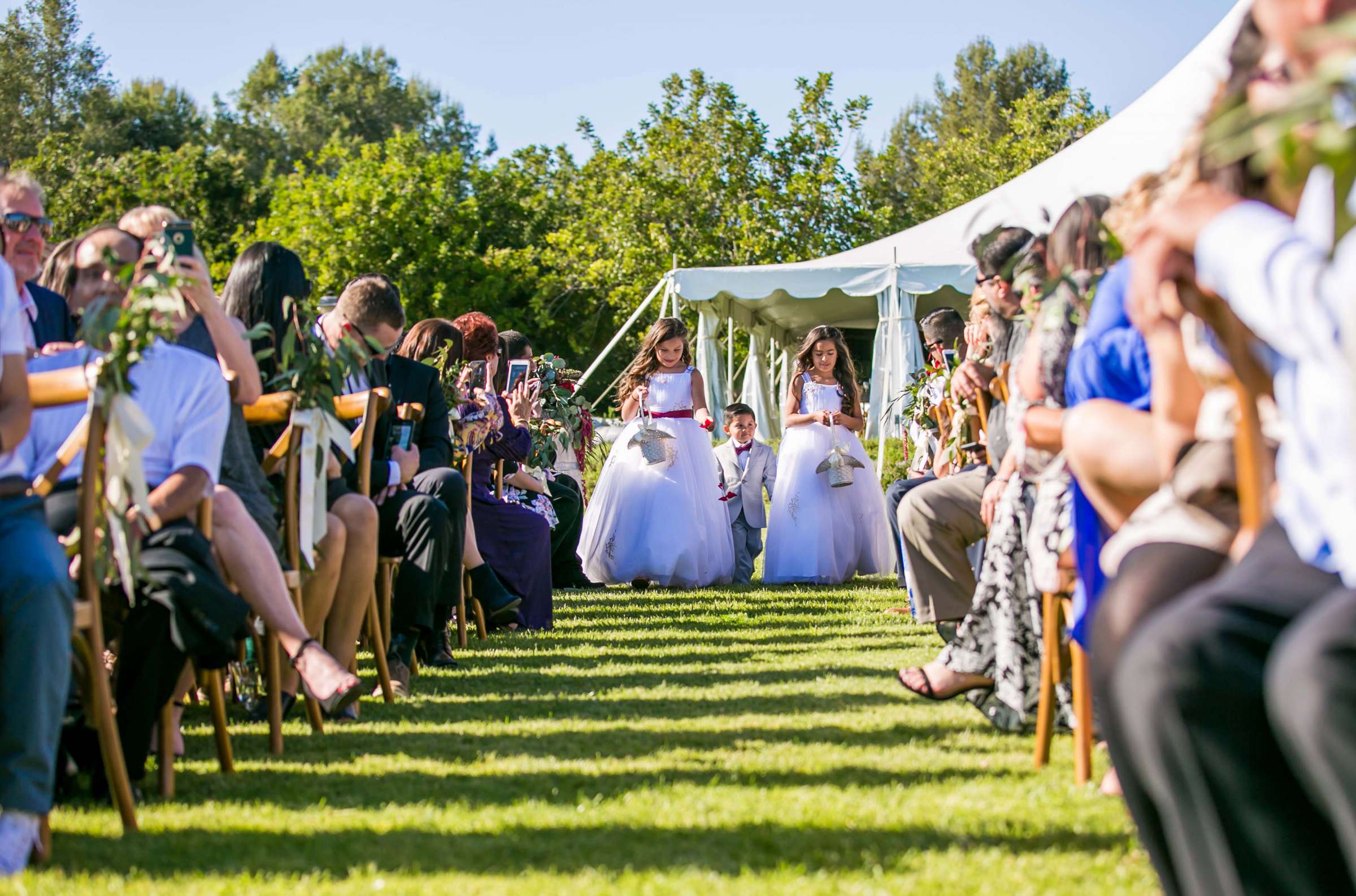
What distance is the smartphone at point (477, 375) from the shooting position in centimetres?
821

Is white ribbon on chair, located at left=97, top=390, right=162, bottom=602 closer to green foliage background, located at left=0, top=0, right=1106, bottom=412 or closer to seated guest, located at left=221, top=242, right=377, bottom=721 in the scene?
seated guest, located at left=221, top=242, right=377, bottom=721

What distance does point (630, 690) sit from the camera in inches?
223

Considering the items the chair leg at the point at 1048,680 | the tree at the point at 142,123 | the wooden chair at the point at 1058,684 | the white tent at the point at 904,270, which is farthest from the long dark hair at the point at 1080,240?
the tree at the point at 142,123

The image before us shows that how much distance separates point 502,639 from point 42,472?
4.03 metres

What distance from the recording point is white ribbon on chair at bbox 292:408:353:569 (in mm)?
4648

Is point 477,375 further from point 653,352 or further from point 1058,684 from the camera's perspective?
point 1058,684

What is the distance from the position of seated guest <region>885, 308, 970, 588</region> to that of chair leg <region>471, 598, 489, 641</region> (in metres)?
2.50

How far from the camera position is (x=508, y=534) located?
26.6 feet

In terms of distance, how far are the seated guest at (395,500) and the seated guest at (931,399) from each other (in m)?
3.07

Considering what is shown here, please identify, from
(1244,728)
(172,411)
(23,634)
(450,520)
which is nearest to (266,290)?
(172,411)

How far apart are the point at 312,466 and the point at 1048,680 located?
2.58 meters

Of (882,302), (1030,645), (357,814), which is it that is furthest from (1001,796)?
(882,302)

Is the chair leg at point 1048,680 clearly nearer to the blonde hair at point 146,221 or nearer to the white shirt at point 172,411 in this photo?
the white shirt at point 172,411

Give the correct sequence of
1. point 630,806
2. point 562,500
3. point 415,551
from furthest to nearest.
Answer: point 562,500, point 415,551, point 630,806
